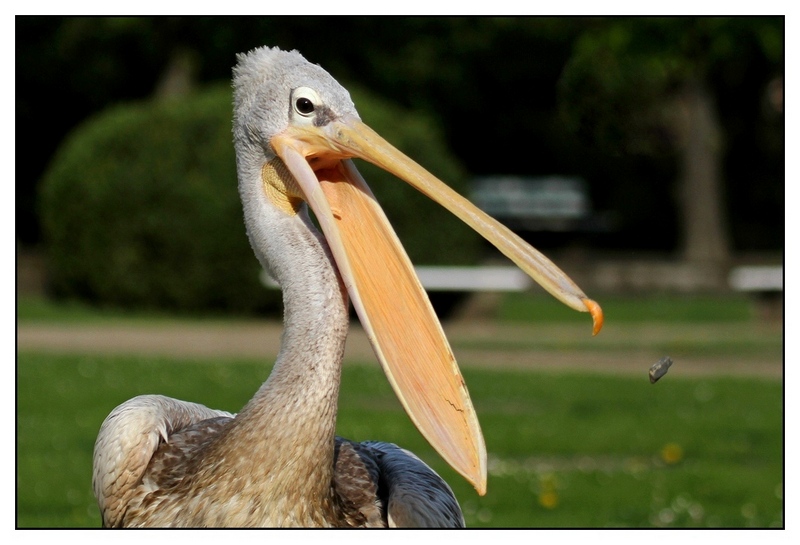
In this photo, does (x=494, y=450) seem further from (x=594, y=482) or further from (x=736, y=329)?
(x=736, y=329)

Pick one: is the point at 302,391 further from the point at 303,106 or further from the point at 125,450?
the point at 303,106

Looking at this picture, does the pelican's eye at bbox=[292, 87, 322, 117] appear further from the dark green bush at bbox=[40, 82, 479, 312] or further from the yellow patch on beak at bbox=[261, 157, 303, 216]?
the dark green bush at bbox=[40, 82, 479, 312]

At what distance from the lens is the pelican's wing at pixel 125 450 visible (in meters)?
3.50

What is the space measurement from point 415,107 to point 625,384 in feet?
56.8

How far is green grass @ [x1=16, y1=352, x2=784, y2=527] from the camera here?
6.58 m

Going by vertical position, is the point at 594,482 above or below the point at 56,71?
below

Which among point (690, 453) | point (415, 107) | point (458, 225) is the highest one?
point (415, 107)

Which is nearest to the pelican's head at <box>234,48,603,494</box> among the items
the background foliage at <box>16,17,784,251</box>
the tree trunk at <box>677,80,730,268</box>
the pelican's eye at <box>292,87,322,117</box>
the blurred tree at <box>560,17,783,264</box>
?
the pelican's eye at <box>292,87,322,117</box>

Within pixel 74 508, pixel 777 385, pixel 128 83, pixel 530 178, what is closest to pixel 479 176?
pixel 530 178

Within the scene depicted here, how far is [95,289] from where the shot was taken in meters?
18.4

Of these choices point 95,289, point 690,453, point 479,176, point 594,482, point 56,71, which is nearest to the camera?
point 594,482

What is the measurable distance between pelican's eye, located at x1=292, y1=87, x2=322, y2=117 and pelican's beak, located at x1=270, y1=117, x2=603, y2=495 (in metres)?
0.05

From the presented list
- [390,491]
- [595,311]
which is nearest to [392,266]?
[390,491]

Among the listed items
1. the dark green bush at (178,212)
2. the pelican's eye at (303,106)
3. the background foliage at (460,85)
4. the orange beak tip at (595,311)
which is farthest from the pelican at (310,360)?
the background foliage at (460,85)
